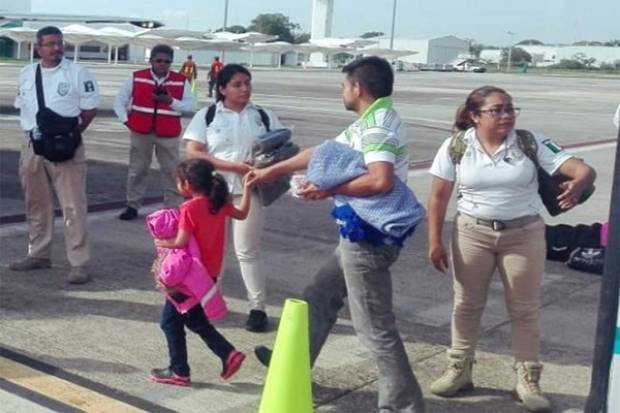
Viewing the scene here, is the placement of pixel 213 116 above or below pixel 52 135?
above

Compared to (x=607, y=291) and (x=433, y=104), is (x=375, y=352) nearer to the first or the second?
(x=607, y=291)

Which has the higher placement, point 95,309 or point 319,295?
point 319,295

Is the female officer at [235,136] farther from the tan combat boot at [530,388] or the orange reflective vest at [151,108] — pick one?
the orange reflective vest at [151,108]

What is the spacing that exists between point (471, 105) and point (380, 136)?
0.71 metres

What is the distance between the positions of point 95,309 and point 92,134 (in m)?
12.3

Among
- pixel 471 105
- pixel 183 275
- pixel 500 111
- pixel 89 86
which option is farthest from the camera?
pixel 89 86

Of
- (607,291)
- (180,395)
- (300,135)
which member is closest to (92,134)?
(300,135)

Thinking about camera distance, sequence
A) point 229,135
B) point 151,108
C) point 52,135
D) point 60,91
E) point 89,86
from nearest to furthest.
Result: point 229,135 → point 52,135 → point 60,91 → point 89,86 → point 151,108

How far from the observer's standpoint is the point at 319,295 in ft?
17.3

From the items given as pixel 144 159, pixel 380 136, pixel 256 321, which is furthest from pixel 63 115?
pixel 380 136

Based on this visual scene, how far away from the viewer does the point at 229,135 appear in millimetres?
6188

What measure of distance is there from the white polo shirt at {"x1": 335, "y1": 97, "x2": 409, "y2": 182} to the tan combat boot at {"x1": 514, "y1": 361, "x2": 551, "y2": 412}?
1227 mm

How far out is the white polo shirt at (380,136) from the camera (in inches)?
182

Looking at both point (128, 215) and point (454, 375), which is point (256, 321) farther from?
point (128, 215)
